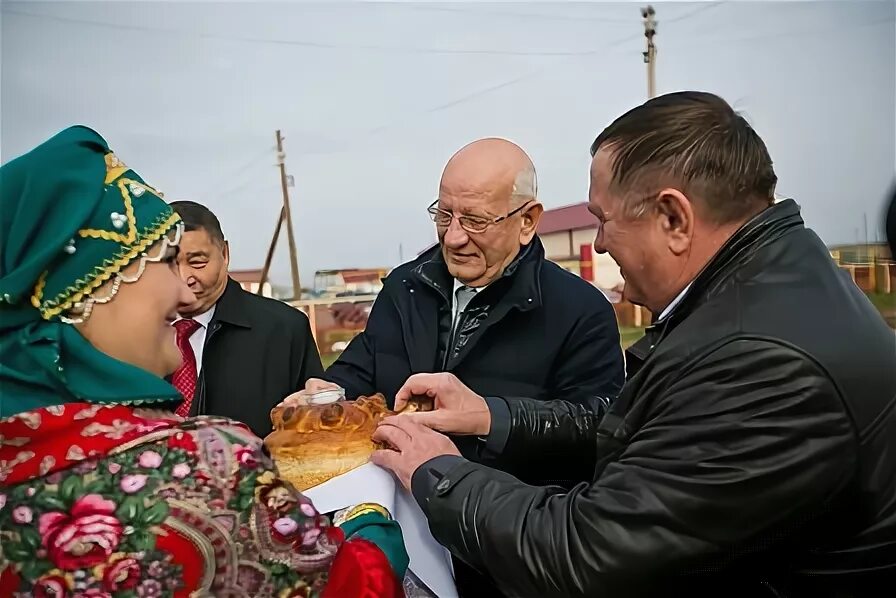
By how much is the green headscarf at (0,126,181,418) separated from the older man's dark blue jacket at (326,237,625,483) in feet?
3.14

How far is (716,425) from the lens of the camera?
0.92m

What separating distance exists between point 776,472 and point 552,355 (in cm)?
92

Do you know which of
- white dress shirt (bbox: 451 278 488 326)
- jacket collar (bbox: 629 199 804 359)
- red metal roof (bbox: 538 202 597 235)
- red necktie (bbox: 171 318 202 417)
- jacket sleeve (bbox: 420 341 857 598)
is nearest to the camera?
jacket sleeve (bbox: 420 341 857 598)

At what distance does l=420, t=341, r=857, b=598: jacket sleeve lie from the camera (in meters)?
0.90

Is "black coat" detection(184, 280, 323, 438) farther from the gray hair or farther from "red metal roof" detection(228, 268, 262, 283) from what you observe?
the gray hair

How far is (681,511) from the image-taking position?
0.92 meters

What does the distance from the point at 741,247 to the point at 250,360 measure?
1.75m

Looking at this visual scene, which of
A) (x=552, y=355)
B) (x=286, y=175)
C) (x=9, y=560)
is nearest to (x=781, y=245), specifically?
(x=552, y=355)

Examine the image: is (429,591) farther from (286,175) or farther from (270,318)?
(286,175)

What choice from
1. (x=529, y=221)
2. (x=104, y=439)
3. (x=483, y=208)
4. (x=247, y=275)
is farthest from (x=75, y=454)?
(x=247, y=275)

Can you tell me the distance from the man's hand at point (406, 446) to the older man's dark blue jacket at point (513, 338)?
485 millimetres

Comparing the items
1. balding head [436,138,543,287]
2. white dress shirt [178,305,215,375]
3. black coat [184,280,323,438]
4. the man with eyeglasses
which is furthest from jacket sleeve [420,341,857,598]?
white dress shirt [178,305,215,375]

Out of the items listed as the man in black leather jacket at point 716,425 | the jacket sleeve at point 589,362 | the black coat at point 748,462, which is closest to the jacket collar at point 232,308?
the jacket sleeve at point 589,362

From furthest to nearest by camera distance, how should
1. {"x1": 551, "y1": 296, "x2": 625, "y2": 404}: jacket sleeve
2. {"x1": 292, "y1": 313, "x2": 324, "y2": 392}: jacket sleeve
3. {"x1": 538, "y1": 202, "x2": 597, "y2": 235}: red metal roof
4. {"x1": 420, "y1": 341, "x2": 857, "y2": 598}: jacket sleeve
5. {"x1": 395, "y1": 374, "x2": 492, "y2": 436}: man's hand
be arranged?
{"x1": 538, "y1": 202, "x2": 597, "y2": 235}: red metal roof
{"x1": 292, "y1": 313, "x2": 324, "y2": 392}: jacket sleeve
{"x1": 551, "y1": 296, "x2": 625, "y2": 404}: jacket sleeve
{"x1": 395, "y1": 374, "x2": 492, "y2": 436}: man's hand
{"x1": 420, "y1": 341, "x2": 857, "y2": 598}: jacket sleeve
